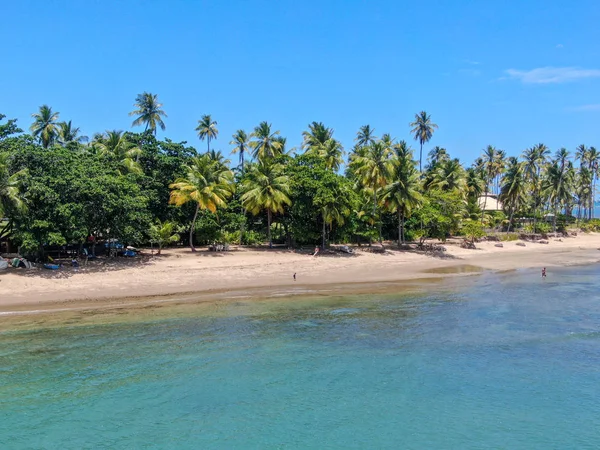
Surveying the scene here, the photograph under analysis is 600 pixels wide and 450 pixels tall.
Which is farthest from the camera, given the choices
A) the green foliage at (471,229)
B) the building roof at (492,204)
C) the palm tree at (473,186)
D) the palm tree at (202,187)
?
the building roof at (492,204)

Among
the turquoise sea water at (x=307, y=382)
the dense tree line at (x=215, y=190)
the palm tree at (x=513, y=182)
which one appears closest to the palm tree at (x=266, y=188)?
the dense tree line at (x=215, y=190)

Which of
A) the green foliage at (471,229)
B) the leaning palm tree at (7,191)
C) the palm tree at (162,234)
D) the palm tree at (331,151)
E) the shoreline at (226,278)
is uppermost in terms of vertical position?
the palm tree at (331,151)

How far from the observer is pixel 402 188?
43.7 meters

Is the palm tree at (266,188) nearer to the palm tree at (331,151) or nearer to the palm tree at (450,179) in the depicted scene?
the palm tree at (331,151)

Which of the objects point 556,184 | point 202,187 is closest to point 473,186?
point 556,184

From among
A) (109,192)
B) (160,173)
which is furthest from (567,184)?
(109,192)

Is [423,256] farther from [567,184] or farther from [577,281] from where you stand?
[567,184]

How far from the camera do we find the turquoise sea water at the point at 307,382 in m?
11.7

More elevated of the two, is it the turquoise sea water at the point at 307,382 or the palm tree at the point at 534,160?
the palm tree at the point at 534,160

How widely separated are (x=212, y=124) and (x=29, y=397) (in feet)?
157

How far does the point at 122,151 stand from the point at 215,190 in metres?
8.35

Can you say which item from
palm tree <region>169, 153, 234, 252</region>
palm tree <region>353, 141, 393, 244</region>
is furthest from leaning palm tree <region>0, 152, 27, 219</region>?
palm tree <region>353, 141, 393, 244</region>

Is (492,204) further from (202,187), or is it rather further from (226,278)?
(226,278)

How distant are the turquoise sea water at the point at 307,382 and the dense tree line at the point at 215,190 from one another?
11.6m
